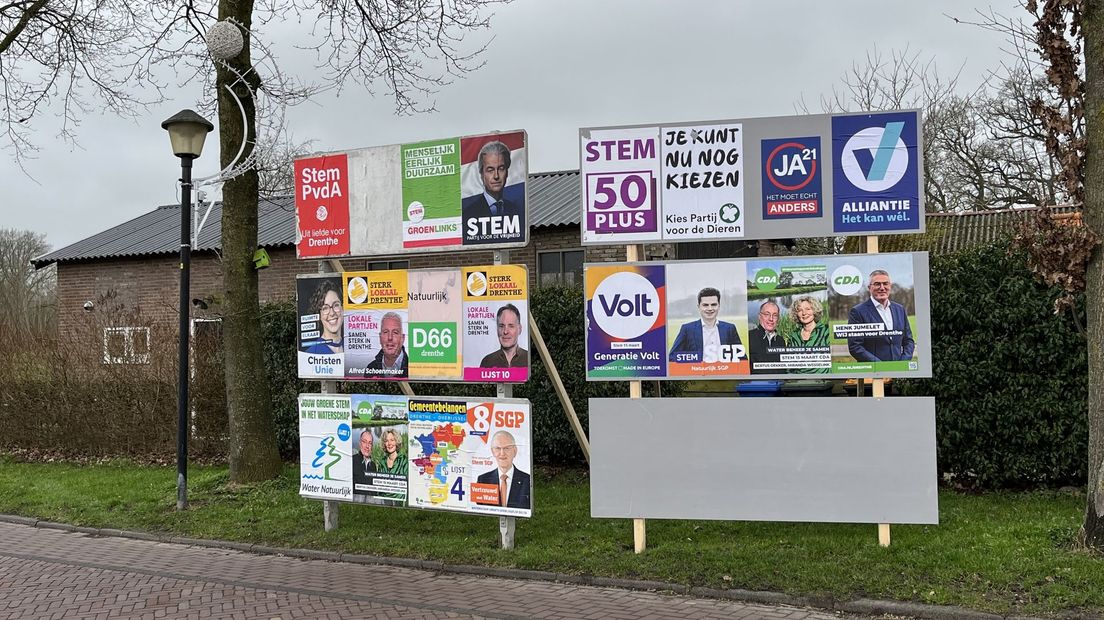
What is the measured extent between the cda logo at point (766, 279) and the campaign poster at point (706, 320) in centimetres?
12

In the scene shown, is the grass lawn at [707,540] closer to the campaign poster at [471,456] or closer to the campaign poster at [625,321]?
the campaign poster at [471,456]

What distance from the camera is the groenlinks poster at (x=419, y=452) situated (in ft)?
26.0

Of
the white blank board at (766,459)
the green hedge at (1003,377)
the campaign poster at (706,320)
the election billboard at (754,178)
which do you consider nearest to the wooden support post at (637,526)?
the white blank board at (766,459)

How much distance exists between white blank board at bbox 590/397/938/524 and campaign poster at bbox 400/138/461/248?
212 centimetres

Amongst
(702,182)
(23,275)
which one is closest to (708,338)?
(702,182)

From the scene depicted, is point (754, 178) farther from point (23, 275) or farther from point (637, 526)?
point (23, 275)

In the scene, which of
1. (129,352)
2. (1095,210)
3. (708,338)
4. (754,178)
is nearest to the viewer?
(1095,210)

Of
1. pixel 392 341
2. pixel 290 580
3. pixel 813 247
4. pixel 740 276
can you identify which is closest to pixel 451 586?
pixel 290 580

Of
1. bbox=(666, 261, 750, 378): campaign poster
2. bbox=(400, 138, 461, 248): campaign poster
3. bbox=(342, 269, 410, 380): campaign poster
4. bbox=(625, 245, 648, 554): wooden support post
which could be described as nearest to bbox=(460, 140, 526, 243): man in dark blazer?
bbox=(400, 138, 461, 248): campaign poster

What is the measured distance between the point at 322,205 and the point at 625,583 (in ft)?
15.0

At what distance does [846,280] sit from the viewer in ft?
23.9

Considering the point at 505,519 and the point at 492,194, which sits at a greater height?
the point at 492,194

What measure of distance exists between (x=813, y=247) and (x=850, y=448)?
911cm

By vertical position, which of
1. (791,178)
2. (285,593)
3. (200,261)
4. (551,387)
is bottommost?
(285,593)
